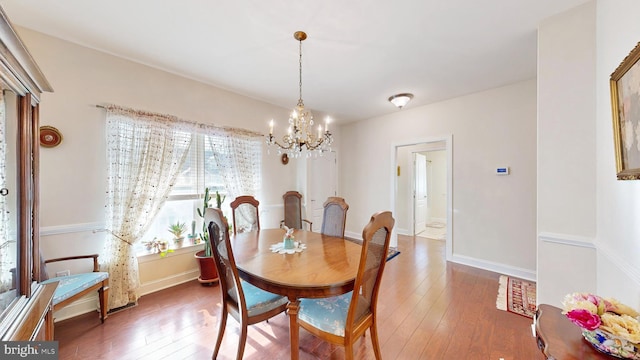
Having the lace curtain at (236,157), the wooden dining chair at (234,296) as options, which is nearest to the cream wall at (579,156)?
the wooden dining chair at (234,296)

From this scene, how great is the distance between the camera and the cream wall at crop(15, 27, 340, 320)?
6.64 feet

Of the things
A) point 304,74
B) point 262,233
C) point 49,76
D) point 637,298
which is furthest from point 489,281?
point 49,76

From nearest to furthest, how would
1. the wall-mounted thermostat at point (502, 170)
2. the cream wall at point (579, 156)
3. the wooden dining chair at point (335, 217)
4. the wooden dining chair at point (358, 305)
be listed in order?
the wooden dining chair at point (358, 305)
the cream wall at point (579, 156)
the wooden dining chair at point (335, 217)
the wall-mounted thermostat at point (502, 170)

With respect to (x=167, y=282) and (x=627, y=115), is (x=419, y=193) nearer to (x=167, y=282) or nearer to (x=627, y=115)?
(x=627, y=115)

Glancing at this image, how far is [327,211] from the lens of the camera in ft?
8.67

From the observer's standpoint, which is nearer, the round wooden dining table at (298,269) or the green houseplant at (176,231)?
the round wooden dining table at (298,269)

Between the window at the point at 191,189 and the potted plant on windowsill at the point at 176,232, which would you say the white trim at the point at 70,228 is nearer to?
the window at the point at 191,189

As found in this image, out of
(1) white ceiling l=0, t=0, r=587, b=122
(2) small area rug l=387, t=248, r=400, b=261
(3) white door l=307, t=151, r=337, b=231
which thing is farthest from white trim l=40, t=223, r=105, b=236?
(2) small area rug l=387, t=248, r=400, b=261

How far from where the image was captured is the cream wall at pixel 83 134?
2.03 m

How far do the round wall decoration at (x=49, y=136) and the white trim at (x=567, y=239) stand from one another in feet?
14.2

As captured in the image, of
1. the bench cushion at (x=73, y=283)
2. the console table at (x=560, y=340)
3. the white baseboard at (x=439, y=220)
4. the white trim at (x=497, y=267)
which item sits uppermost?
the console table at (x=560, y=340)

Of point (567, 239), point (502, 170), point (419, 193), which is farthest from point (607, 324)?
point (419, 193)

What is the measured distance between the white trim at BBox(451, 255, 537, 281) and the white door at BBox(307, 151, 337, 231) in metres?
2.49

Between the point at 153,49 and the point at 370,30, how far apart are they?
2.16 meters
